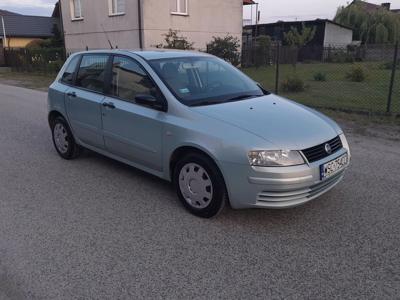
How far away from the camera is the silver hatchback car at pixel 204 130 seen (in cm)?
361

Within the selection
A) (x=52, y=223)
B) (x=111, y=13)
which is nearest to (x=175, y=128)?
(x=52, y=223)

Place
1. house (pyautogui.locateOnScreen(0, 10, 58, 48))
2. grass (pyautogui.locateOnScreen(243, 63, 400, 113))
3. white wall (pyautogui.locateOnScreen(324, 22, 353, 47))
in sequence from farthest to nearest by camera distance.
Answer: white wall (pyautogui.locateOnScreen(324, 22, 353, 47))
house (pyautogui.locateOnScreen(0, 10, 58, 48))
grass (pyautogui.locateOnScreen(243, 63, 400, 113))

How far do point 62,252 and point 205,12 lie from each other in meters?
20.6

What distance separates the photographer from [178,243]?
3607 millimetres

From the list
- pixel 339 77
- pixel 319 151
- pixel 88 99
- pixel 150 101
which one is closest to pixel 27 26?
pixel 339 77

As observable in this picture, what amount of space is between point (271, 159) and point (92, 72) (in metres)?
3.05

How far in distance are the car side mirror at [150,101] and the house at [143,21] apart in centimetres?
1536

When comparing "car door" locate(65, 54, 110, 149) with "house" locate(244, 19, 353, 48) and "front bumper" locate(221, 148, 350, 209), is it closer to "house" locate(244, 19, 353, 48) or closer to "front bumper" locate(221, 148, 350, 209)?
"front bumper" locate(221, 148, 350, 209)

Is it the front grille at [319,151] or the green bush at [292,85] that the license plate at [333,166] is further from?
the green bush at [292,85]

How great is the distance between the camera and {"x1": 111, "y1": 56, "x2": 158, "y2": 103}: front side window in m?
4.54

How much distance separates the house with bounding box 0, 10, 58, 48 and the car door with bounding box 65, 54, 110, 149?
35229mm

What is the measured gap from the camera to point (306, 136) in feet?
12.4

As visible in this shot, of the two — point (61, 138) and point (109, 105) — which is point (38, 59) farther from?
point (109, 105)

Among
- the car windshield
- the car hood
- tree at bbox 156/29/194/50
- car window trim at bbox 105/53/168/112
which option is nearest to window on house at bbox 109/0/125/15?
tree at bbox 156/29/194/50
